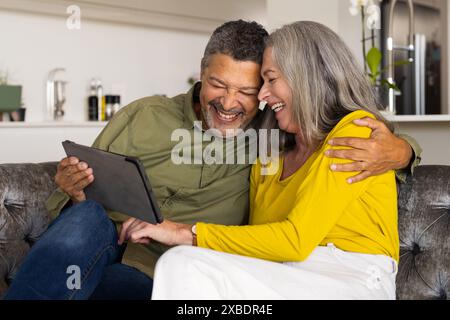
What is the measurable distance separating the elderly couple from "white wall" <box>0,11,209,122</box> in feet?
4.87

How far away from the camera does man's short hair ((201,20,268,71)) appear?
169 cm

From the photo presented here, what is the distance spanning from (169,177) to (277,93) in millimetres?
390

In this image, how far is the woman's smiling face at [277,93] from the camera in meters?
1.56

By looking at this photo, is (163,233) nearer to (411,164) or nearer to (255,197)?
(255,197)

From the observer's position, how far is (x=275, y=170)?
1.66 metres

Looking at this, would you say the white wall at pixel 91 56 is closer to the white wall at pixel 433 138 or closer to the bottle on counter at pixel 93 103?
the bottle on counter at pixel 93 103

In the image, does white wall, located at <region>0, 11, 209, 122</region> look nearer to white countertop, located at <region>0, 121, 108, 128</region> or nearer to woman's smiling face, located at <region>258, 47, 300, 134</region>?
white countertop, located at <region>0, 121, 108, 128</region>

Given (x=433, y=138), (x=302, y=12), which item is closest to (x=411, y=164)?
(x=433, y=138)

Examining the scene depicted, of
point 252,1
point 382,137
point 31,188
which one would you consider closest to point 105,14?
point 252,1

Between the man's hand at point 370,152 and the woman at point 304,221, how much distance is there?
0.06ft
